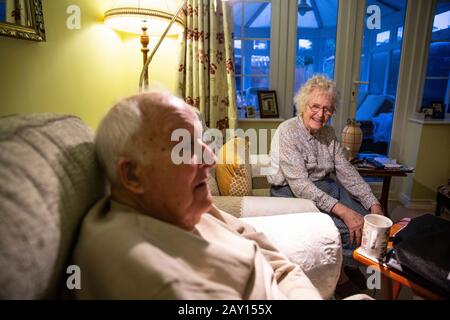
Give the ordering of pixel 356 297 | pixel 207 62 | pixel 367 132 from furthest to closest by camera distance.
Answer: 1. pixel 367 132
2. pixel 207 62
3. pixel 356 297

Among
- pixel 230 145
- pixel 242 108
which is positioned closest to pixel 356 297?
pixel 230 145

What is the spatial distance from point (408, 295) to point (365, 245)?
214 millimetres

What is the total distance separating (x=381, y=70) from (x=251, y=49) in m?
1.38

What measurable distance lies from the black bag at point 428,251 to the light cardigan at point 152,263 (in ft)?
1.39

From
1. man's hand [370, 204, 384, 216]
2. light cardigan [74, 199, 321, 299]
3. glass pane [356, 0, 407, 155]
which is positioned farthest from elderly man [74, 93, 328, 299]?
glass pane [356, 0, 407, 155]

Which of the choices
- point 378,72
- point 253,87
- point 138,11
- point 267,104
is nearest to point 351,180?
point 267,104

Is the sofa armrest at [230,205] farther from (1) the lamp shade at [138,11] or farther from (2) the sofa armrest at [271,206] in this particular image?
(1) the lamp shade at [138,11]

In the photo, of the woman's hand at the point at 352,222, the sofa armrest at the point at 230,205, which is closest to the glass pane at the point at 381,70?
the woman's hand at the point at 352,222

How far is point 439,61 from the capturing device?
9.99 feet

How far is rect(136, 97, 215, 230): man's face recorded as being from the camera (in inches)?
28.6

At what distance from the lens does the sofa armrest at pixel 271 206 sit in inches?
56.7

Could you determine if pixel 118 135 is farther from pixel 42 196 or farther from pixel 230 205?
pixel 230 205
